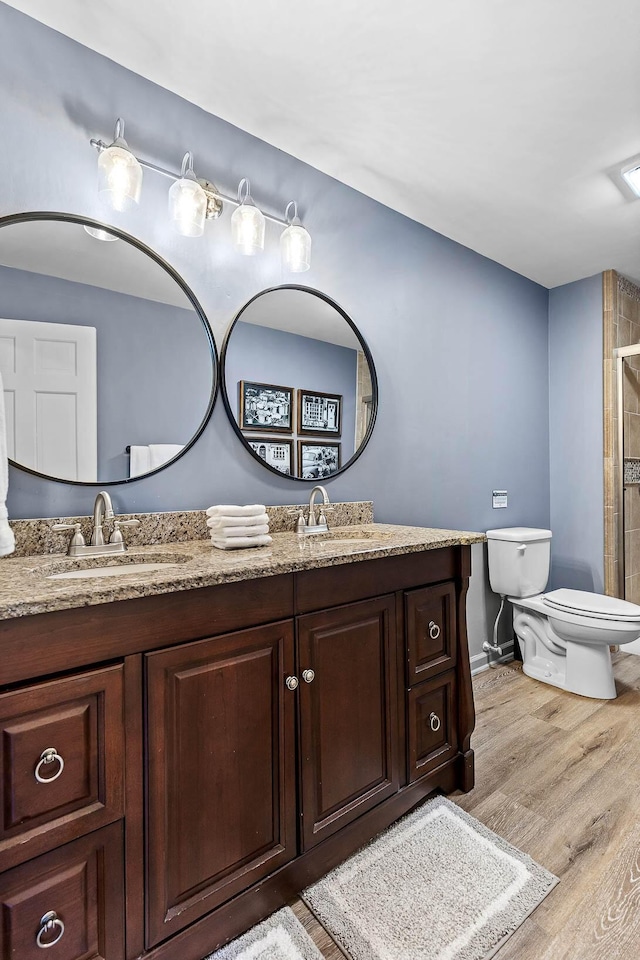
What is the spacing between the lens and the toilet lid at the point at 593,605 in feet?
7.56

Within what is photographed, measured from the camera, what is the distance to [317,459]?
2.01 meters

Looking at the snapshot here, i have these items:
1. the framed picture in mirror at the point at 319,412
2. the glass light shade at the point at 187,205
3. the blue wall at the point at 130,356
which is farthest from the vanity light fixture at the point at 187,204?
the framed picture in mirror at the point at 319,412

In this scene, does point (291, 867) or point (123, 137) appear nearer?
point (291, 867)

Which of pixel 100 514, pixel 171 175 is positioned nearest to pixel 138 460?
pixel 100 514

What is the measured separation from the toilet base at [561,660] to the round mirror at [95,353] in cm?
219

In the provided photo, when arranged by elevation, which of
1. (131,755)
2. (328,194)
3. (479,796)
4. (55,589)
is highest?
(328,194)

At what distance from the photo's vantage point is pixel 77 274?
1456 mm

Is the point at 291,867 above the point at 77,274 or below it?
below

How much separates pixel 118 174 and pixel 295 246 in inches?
26.3

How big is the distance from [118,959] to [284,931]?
1.38 feet

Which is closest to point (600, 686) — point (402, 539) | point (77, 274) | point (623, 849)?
point (623, 849)

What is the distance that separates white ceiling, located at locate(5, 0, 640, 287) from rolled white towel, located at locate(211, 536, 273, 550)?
1524 mm

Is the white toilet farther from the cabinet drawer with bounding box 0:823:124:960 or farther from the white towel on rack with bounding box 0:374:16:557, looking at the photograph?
the white towel on rack with bounding box 0:374:16:557

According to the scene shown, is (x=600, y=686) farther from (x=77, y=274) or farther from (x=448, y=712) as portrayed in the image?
(x=77, y=274)
